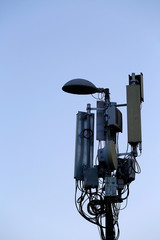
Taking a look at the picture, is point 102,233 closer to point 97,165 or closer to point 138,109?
point 97,165

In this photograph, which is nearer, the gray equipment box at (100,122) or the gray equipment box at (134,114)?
the gray equipment box at (134,114)

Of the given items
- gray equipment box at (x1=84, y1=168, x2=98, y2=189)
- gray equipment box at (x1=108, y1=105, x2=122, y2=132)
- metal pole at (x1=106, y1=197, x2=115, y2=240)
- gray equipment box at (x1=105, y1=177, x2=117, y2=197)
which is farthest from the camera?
gray equipment box at (x1=108, y1=105, x2=122, y2=132)

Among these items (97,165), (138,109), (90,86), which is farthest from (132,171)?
(90,86)

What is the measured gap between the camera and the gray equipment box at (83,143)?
37.8 ft

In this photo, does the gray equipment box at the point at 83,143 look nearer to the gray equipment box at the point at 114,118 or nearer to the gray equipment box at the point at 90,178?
the gray equipment box at the point at 90,178

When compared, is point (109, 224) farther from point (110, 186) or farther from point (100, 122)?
point (100, 122)

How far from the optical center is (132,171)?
442 inches

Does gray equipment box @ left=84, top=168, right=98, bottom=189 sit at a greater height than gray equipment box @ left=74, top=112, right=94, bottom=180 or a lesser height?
lesser

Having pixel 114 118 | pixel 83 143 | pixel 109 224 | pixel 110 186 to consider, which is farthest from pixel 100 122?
pixel 109 224

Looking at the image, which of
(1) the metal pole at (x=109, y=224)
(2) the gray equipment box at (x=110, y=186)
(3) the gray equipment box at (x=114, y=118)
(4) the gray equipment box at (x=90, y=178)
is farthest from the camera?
(3) the gray equipment box at (x=114, y=118)

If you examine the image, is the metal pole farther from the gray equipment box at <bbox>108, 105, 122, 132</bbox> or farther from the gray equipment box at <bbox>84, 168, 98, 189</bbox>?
the gray equipment box at <bbox>108, 105, 122, 132</bbox>

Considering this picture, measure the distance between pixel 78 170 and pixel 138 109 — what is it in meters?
2.27

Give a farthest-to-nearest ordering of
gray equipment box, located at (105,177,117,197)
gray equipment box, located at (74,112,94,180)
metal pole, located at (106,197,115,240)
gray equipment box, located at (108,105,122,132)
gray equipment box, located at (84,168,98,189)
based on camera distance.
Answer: gray equipment box, located at (108,105,122,132) < gray equipment box, located at (74,112,94,180) < gray equipment box, located at (84,168,98,189) < gray equipment box, located at (105,177,117,197) < metal pole, located at (106,197,115,240)

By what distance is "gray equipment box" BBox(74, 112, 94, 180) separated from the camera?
37.8 feet
